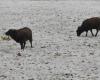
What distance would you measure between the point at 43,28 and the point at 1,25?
4.22 meters

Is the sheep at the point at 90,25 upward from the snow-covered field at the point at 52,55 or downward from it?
upward

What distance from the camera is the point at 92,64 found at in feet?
64.0

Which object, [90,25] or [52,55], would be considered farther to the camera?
[90,25]

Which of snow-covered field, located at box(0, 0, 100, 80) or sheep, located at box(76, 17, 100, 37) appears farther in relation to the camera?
sheep, located at box(76, 17, 100, 37)

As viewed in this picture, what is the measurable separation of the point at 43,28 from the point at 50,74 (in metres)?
15.1

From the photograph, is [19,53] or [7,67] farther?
[19,53]

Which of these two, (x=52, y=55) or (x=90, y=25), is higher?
(x=90, y=25)

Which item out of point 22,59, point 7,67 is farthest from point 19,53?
point 7,67

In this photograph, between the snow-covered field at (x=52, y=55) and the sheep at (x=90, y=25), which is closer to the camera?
the snow-covered field at (x=52, y=55)

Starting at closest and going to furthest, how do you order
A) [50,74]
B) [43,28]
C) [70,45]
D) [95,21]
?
[50,74] < [70,45] < [95,21] < [43,28]

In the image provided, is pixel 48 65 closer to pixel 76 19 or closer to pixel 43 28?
pixel 43 28

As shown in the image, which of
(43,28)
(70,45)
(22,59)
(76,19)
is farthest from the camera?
(76,19)

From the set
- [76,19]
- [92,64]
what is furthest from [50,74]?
[76,19]

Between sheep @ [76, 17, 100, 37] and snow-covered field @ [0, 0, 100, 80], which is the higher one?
sheep @ [76, 17, 100, 37]
